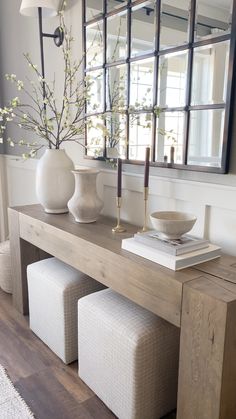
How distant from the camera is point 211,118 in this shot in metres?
1.42

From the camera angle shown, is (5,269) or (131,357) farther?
(5,269)

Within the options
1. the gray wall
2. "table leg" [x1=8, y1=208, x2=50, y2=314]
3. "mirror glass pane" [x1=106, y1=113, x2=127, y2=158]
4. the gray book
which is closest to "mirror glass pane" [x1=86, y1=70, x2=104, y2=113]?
"mirror glass pane" [x1=106, y1=113, x2=127, y2=158]

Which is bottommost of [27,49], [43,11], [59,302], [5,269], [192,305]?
[5,269]

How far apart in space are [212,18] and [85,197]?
99 centimetres

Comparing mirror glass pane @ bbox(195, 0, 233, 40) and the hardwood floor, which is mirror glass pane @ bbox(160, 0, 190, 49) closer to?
mirror glass pane @ bbox(195, 0, 233, 40)

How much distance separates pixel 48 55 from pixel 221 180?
5.39ft

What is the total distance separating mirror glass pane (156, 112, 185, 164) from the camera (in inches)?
61.9

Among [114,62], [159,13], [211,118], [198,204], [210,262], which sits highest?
[159,13]

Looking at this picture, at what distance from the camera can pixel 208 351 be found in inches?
41.4

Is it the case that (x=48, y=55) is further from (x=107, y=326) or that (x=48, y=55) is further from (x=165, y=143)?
(x=107, y=326)

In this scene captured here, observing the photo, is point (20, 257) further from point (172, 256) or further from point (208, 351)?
point (208, 351)

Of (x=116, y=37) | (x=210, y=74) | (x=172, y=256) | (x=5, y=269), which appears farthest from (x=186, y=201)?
(x=5, y=269)

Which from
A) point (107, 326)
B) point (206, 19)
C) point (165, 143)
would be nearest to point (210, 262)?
point (107, 326)

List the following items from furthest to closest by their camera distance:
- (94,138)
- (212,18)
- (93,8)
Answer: (94,138), (93,8), (212,18)
